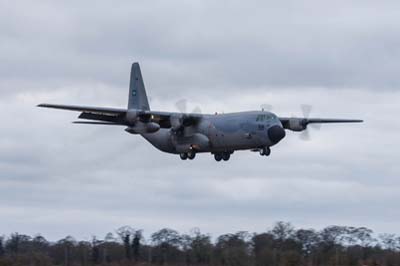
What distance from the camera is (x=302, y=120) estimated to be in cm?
7975

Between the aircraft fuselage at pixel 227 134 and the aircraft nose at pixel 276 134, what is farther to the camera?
the aircraft fuselage at pixel 227 134

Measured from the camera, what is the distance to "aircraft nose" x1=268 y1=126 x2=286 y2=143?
7238cm

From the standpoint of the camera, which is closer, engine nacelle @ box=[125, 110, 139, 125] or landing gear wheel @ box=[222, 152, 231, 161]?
engine nacelle @ box=[125, 110, 139, 125]

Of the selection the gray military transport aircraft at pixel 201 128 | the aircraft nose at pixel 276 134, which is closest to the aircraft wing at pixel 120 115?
the gray military transport aircraft at pixel 201 128

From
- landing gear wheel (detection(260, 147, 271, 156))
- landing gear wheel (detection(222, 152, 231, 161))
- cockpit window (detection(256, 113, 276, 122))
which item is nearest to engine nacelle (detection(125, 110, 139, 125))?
landing gear wheel (detection(222, 152, 231, 161))

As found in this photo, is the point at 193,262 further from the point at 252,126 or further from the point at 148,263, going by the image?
the point at 252,126

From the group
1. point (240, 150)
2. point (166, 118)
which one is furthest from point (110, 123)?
point (240, 150)

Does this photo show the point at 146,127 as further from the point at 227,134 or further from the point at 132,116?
the point at 227,134

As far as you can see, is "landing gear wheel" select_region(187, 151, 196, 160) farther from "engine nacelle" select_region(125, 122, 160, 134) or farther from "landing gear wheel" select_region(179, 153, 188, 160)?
"engine nacelle" select_region(125, 122, 160, 134)

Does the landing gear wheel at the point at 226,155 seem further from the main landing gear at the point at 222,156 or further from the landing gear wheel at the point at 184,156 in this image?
the landing gear wheel at the point at 184,156

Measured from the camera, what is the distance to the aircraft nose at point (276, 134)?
2849 inches

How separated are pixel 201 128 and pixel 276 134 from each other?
20.0ft

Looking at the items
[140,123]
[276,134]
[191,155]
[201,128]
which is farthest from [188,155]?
[276,134]

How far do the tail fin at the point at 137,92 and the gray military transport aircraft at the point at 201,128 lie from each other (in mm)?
6912
